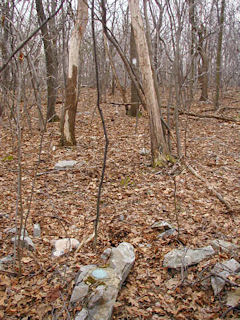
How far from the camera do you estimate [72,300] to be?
225cm

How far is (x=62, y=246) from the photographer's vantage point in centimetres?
314

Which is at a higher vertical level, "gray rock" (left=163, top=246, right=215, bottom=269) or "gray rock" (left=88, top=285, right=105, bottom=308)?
"gray rock" (left=88, top=285, right=105, bottom=308)

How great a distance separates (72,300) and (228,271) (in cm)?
138

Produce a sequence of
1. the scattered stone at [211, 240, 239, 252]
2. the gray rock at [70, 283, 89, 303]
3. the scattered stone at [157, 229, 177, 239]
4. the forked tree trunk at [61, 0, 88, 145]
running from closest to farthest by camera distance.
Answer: the gray rock at [70, 283, 89, 303]
the scattered stone at [211, 240, 239, 252]
the scattered stone at [157, 229, 177, 239]
the forked tree trunk at [61, 0, 88, 145]

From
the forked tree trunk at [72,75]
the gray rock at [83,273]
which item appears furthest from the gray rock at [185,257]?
the forked tree trunk at [72,75]

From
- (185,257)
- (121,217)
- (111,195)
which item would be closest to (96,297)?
(185,257)

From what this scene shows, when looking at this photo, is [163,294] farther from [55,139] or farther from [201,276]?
[55,139]

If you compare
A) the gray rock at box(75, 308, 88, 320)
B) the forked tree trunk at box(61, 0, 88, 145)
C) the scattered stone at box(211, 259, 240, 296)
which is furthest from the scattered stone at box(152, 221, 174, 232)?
the forked tree trunk at box(61, 0, 88, 145)

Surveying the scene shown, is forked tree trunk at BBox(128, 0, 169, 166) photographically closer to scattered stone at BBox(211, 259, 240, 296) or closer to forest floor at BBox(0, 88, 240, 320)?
forest floor at BBox(0, 88, 240, 320)

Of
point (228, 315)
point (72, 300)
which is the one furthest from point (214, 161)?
point (72, 300)

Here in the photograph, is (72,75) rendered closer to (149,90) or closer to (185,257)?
(149,90)

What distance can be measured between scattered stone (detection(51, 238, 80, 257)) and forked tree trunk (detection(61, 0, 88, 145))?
3948 millimetres

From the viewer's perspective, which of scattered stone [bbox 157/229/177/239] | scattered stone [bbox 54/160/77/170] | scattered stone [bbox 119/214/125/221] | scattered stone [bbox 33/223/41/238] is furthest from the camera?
scattered stone [bbox 54/160/77/170]

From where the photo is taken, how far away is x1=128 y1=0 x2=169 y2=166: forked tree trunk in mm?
5160
